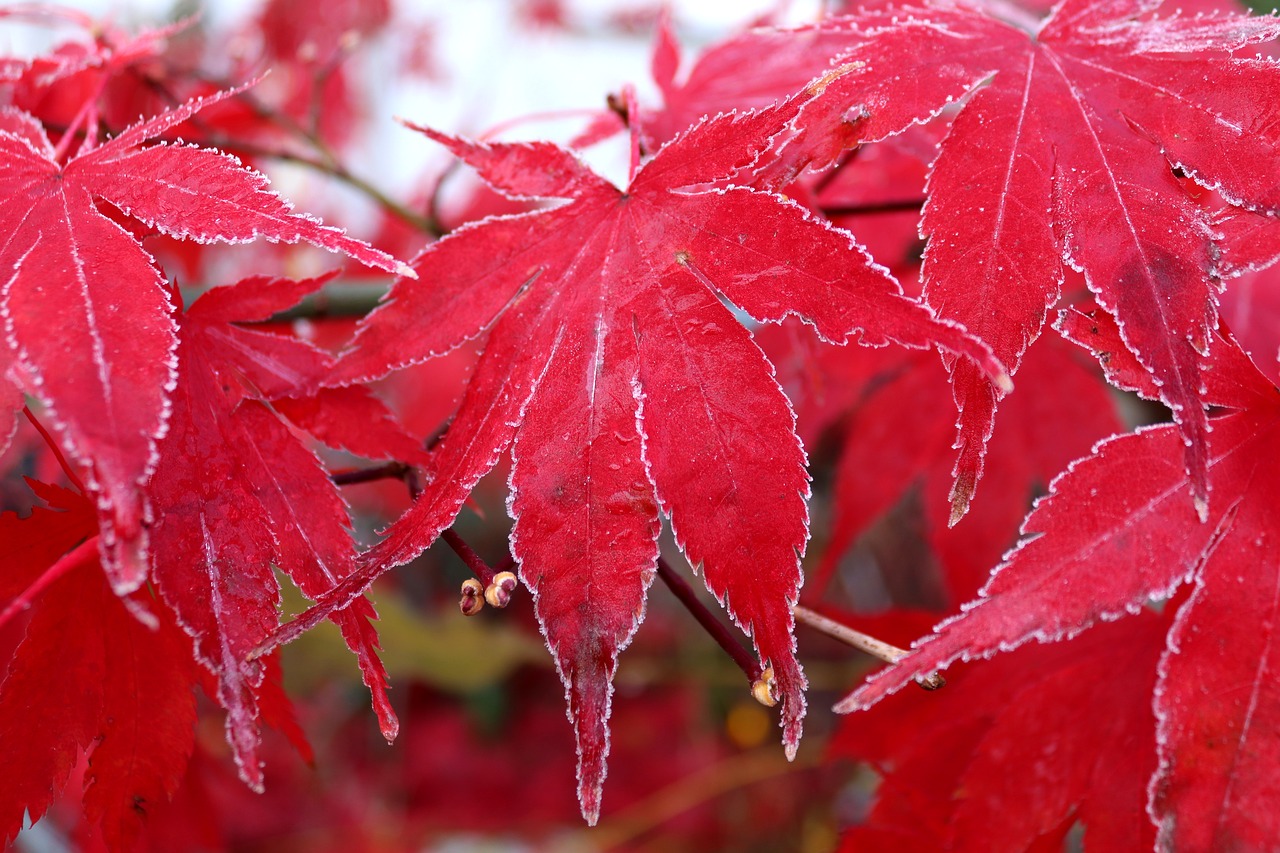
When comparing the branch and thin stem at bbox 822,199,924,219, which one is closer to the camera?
the branch

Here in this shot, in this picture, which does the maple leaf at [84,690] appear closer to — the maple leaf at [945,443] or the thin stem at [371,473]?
the thin stem at [371,473]

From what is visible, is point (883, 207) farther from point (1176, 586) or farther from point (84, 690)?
point (84, 690)

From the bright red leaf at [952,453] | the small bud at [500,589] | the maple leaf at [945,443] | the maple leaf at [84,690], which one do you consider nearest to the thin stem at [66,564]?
the maple leaf at [84,690]

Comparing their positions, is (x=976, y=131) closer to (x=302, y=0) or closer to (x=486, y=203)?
(x=486, y=203)

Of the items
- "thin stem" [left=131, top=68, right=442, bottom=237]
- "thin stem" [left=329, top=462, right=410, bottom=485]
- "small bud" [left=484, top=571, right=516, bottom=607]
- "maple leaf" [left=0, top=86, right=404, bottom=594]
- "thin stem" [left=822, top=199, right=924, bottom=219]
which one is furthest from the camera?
"thin stem" [left=131, top=68, right=442, bottom=237]

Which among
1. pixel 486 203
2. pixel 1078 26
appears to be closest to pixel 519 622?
pixel 486 203

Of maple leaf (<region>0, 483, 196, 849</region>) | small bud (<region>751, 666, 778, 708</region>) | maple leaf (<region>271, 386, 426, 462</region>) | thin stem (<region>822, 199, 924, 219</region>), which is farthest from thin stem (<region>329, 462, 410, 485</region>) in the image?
thin stem (<region>822, 199, 924, 219</region>)

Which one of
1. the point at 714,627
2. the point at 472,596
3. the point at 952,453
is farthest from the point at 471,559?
the point at 952,453

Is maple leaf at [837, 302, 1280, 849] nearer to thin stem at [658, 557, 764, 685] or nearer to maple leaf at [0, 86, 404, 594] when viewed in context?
thin stem at [658, 557, 764, 685]
